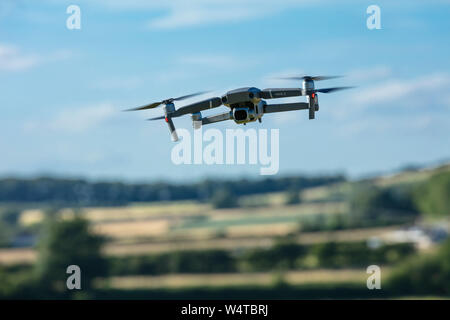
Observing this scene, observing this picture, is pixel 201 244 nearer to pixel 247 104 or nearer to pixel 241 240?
pixel 241 240

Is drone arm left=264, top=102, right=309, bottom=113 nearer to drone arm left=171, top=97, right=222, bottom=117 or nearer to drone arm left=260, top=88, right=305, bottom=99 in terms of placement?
drone arm left=260, top=88, right=305, bottom=99

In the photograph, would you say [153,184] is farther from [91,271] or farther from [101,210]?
[91,271]

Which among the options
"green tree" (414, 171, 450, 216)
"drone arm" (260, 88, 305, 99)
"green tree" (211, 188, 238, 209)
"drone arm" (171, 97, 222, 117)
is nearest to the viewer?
"drone arm" (260, 88, 305, 99)

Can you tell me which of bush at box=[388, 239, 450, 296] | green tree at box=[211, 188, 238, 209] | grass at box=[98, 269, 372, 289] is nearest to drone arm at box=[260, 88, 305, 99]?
bush at box=[388, 239, 450, 296]

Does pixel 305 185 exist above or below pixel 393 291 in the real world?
above

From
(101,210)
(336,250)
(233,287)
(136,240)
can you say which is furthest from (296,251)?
(101,210)

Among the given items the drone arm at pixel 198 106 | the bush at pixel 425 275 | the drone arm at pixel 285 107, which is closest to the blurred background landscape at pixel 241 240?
the bush at pixel 425 275
